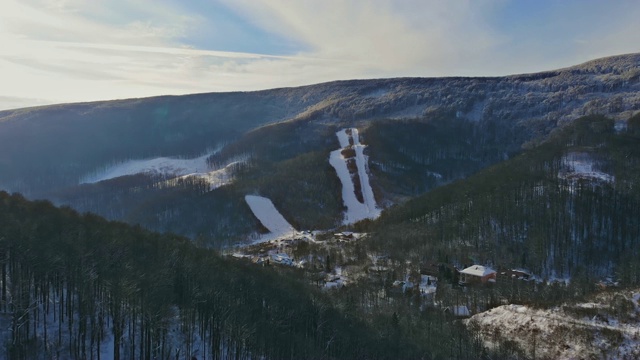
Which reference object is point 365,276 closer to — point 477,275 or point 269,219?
point 477,275

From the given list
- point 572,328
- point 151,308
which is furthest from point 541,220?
point 151,308

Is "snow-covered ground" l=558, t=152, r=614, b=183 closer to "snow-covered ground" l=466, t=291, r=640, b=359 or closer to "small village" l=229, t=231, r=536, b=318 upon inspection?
"small village" l=229, t=231, r=536, b=318

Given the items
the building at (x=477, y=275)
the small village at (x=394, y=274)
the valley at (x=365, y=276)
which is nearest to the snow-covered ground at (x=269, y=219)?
the valley at (x=365, y=276)

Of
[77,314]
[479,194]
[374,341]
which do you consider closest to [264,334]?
[374,341]

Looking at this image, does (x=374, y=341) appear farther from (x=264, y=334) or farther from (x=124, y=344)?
(x=124, y=344)

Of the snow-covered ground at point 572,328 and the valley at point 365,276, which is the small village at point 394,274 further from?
the snow-covered ground at point 572,328
